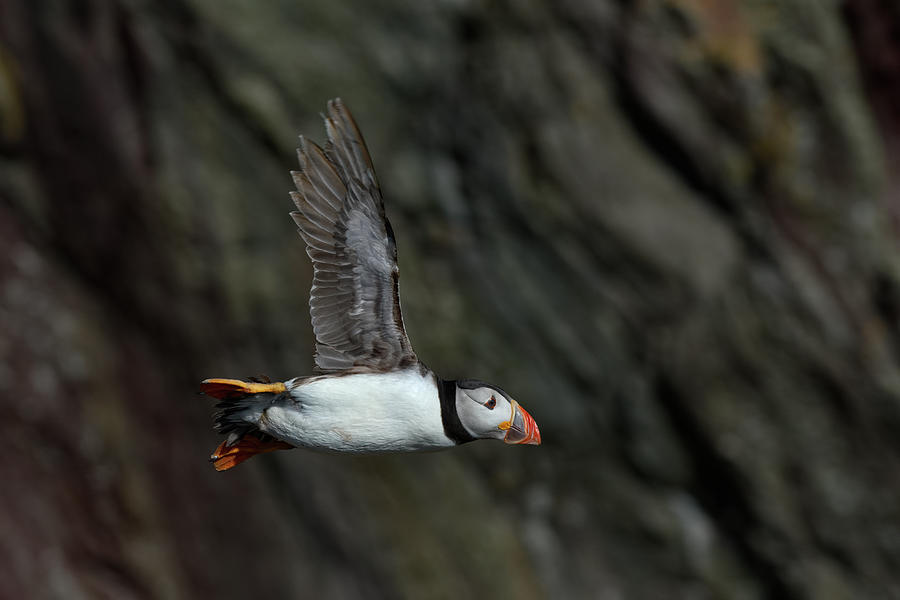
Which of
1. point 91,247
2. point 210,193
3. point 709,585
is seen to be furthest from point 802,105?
point 91,247

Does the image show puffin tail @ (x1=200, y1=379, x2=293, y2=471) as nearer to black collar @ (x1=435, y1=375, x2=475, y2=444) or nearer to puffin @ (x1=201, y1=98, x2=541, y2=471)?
puffin @ (x1=201, y1=98, x2=541, y2=471)

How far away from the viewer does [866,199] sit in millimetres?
10359

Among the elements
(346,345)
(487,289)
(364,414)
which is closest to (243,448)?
(346,345)

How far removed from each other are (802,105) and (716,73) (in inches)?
37.1

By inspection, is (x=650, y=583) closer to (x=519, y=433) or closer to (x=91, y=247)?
(x=91, y=247)

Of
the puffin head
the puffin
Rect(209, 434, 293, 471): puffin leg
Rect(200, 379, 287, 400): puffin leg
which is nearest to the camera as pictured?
the puffin head

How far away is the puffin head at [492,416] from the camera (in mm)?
3979

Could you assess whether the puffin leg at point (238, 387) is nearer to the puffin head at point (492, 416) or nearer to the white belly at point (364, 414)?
the white belly at point (364, 414)

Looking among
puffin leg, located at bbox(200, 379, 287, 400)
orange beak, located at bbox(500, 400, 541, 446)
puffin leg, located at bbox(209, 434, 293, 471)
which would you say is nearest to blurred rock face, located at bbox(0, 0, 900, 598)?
puffin leg, located at bbox(209, 434, 293, 471)

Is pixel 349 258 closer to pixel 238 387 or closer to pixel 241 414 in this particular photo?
pixel 238 387

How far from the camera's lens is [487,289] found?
11.8 m

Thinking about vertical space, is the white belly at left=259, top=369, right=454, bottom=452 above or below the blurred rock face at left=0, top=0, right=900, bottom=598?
below

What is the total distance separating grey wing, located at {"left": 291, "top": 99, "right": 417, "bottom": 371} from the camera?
438cm

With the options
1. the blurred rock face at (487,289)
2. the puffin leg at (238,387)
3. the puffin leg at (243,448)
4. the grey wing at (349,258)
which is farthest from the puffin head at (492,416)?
the blurred rock face at (487,289)
